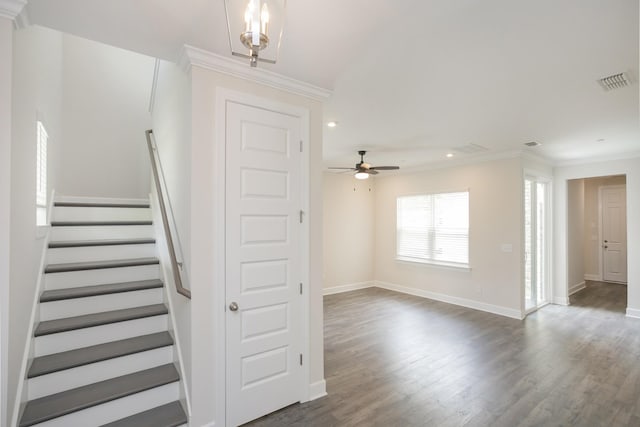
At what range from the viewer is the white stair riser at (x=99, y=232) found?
10.0 ft

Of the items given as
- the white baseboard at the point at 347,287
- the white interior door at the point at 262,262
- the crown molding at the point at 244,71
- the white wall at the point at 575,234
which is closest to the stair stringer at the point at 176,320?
the white interior door at the point at 262,262

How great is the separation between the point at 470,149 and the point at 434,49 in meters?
3.11

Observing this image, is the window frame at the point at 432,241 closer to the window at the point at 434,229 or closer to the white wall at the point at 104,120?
the window at the point at 434,229

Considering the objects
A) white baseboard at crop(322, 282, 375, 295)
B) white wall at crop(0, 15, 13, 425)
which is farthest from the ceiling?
white baseboard at crop(322, 282, 375, 295)

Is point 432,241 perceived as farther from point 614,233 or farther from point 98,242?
point 98,242

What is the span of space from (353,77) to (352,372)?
9.26ft

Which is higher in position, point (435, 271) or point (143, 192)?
point (143, 192)

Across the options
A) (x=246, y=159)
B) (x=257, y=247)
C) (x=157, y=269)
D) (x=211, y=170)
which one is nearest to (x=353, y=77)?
(x=246, y=159)

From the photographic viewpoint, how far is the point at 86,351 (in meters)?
2.21

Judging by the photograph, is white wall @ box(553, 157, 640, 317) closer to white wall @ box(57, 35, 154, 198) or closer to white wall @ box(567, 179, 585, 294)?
white wall @ box(567, 179, 585, 294)

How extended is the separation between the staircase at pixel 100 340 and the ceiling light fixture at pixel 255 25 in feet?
7.31

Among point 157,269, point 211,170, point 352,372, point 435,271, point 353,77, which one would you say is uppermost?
point 353,77

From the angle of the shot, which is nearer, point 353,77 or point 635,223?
point 353,77

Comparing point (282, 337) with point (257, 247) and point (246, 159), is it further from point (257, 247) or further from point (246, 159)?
point (246, 159)
